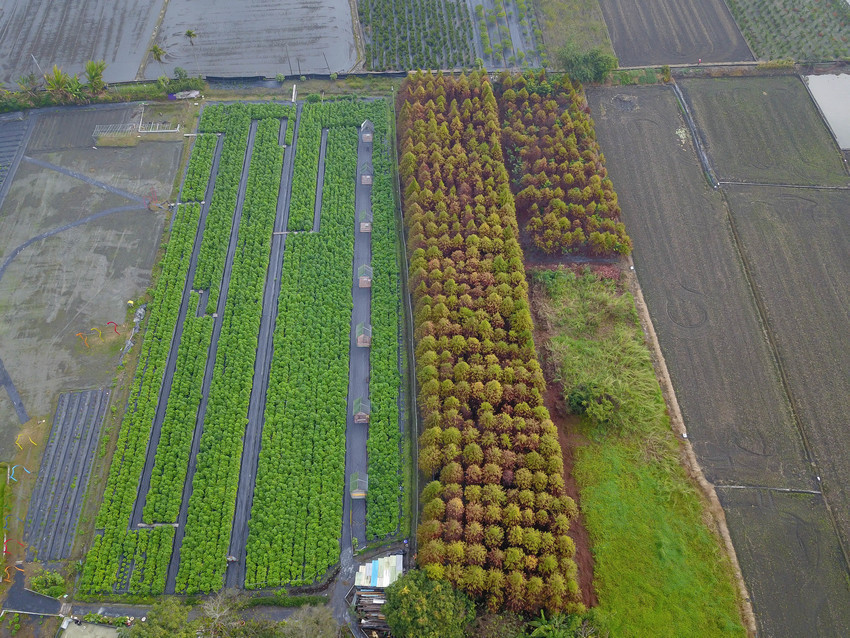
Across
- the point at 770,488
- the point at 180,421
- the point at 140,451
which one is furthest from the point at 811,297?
the point at 140,451

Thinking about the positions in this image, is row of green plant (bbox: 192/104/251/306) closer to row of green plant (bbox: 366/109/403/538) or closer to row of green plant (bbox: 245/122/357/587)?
row of green plant (bbox: 245/122/357/587)

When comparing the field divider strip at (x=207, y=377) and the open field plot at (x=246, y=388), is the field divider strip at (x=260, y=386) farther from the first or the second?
the field divider strip at (x=207, y=377)

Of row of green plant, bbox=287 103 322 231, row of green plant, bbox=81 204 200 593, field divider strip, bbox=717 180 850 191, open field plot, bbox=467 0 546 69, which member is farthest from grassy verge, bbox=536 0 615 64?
row of green plant, bbox=81 204 200 593

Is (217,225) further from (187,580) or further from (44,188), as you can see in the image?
(187,580)

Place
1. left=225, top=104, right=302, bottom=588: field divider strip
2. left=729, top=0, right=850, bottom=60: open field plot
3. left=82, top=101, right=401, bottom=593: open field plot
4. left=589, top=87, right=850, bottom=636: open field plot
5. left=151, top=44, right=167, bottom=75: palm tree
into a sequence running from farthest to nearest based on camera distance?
left=729, top=0, right=850, bottom=60: open field plot → left=151, top=44, right=167, bottom=75: palm tree → left=225, top=104, right=302, bottom=588: field divider strip → left=82, top=101, right=401, bottom=593: open field plot → left=589, top=87, right=850, bottom=636: open field plot

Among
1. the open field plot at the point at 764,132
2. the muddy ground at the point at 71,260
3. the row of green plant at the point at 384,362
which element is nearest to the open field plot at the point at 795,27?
the open field plot at the point at 764,132

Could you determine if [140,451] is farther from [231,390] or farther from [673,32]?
[673,32]
